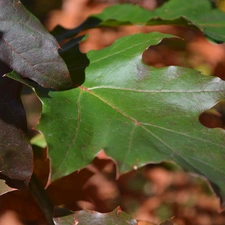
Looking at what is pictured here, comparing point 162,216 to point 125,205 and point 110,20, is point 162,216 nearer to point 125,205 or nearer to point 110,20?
point 125,205

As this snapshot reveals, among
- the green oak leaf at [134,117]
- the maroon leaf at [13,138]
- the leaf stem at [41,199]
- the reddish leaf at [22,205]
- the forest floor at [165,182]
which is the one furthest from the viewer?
the forest floor at [165,182]

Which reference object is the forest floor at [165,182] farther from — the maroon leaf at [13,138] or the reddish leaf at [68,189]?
the maroon leaf at [13,138]

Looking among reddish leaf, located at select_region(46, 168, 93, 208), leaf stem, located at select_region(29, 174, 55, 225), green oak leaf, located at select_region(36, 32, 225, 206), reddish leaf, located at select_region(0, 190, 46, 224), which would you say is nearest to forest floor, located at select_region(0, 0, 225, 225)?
reddish leaf, located at select_region(46, 168, 93, 208)

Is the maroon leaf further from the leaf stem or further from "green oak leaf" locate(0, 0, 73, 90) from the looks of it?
the leaf stem

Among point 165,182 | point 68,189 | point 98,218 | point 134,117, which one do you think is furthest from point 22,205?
point 165,182

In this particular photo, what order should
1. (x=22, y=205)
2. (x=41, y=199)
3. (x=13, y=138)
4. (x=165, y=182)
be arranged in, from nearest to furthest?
(x=13, y=138), (x=41, y=199), (x=22, y=205), (x=165, y=182)

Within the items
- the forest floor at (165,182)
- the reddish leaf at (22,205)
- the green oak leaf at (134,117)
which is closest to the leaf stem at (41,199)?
the reddish leaf at (22,205)

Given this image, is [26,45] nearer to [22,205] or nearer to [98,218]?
[98,218]
